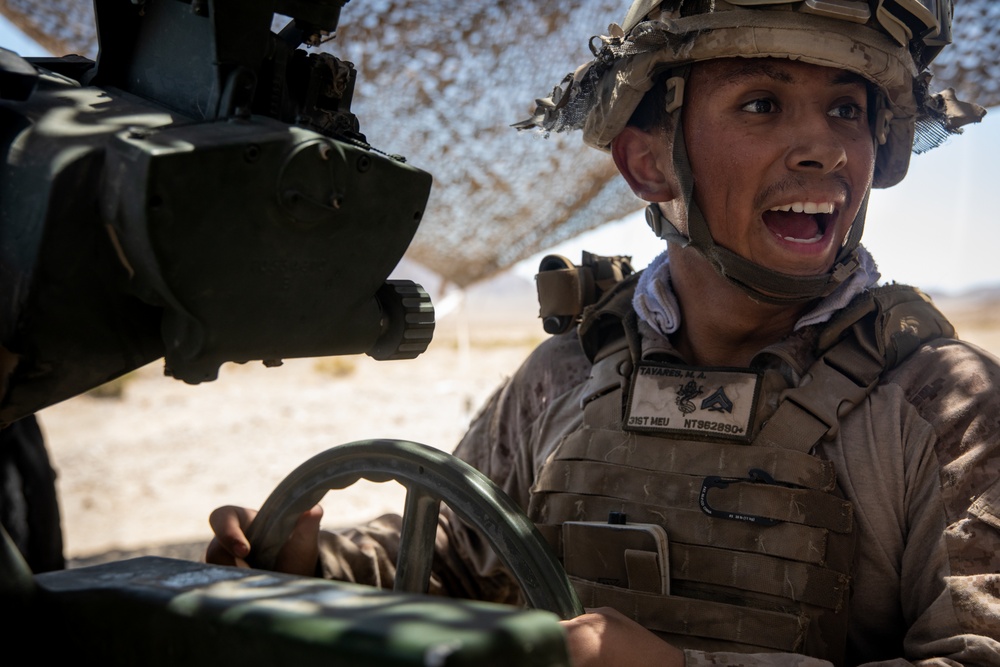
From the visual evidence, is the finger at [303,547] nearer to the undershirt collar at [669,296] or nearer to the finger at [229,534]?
the finger at [229,534]

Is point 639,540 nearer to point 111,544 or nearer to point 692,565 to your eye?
point 692,565

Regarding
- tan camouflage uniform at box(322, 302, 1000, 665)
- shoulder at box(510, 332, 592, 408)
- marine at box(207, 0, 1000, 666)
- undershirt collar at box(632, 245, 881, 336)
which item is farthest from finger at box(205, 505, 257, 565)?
undershirt collar at box(632, 245, 881, 336)

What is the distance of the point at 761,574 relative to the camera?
1975mm

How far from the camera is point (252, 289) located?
1170 millimetres

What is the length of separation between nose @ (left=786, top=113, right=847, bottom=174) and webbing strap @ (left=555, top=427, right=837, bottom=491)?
66 cm

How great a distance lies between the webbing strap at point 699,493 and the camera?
1940 mm

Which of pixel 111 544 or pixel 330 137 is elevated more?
pixel 330 137

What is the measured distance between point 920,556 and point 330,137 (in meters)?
1.40

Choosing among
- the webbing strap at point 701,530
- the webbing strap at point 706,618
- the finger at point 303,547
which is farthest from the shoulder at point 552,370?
the finger at point 303,547

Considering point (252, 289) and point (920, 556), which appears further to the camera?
point (920, 556)

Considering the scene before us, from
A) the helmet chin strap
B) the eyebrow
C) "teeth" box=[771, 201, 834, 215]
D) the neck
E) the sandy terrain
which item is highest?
the eyebrow

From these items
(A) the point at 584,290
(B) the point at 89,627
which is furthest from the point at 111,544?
(B) the point at 89,627

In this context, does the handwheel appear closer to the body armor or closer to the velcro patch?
the body armor

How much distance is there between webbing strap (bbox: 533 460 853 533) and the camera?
6.37ft
